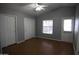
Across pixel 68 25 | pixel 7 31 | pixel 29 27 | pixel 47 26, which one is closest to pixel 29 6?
pixel 29 27

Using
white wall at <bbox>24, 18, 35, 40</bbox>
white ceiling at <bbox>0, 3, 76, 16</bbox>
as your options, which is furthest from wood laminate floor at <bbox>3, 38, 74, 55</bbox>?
white ceiling at <bbox>0, 3, 76, 16</bbox>

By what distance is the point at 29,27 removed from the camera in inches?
64.2

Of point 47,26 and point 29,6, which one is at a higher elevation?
point 29,6

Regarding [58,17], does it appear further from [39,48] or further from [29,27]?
[39,48]

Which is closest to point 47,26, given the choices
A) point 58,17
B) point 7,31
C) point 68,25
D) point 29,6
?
point 58,17

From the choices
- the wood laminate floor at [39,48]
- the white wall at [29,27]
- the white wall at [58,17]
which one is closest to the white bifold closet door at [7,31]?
the wood laminate floor at [39,48]

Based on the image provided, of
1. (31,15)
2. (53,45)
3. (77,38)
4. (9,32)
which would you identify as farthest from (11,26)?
(77,38)

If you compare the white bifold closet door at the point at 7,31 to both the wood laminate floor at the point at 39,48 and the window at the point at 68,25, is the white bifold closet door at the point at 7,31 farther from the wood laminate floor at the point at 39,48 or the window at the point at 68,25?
the window at the point at 68,25

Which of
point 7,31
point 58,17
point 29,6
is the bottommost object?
point 7,31

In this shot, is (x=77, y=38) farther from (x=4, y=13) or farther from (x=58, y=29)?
(x=4, y=13)

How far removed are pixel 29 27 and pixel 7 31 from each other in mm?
401

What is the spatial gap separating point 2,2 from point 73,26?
4.38ft

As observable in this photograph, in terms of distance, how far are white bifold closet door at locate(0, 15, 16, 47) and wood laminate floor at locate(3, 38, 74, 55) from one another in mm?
105

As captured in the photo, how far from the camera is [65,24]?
1555mm
